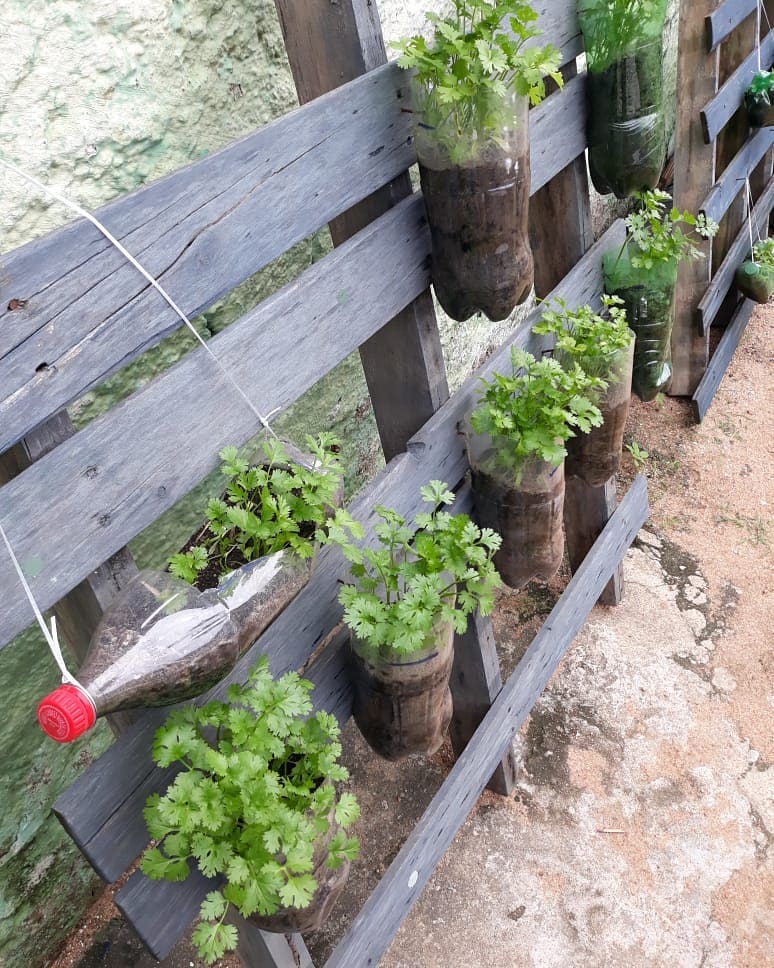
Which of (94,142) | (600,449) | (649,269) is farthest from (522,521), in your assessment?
(94,142)

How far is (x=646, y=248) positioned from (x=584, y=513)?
3.10 feet

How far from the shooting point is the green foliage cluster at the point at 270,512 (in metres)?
1.28

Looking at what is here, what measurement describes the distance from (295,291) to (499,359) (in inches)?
31.3

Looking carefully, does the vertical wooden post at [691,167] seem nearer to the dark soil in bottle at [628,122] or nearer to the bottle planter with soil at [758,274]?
the bottle planter with soil at [758,274]

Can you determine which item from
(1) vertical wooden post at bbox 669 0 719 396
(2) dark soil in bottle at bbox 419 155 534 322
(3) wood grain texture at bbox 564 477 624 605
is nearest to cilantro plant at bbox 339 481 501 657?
(2) dark soil in bottle at bbox 419 155 534 322

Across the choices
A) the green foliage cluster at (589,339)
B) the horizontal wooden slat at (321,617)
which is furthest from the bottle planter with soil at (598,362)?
the horizontal wooden slat at (321,617)

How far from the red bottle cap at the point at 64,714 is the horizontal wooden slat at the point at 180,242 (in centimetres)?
34

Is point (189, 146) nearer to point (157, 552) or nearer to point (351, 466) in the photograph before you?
point (157, 552)

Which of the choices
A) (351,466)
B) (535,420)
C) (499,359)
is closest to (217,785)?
(535,420)

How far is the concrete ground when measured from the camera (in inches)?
87.9

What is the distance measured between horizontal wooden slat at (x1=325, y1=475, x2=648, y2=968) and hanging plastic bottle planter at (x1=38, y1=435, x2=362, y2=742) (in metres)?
1.07

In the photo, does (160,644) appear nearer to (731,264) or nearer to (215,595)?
(215,595)

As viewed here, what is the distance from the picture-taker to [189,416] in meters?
1.29

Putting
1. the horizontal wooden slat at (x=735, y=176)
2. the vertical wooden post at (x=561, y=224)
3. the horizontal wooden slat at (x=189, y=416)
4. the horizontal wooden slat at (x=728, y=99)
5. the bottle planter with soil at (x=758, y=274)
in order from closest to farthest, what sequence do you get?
1. the horizontal wooden slat at (x=189, y=416)
2. the vertical wooden post at (x=561, y=224)
3. the horizontal wooden slat at (x=728, y=99)
4. the horizontal wooden slat at (x=735, y=176)
5. the bottle planter with soil at (x=758, y=274)
